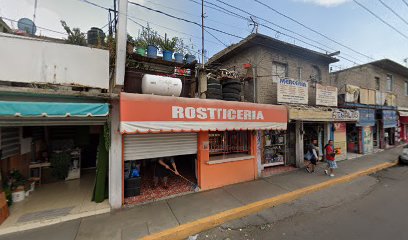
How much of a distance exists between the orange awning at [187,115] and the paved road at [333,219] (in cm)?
299

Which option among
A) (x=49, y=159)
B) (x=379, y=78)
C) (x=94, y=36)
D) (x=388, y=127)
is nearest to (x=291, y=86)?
(x=94, y=36)

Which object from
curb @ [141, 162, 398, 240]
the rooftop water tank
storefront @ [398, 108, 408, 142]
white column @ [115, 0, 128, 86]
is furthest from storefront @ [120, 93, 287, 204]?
storefront @ [398, 108, 408, 142]

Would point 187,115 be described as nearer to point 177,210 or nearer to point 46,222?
point 177,210

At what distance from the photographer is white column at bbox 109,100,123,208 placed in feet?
17.7

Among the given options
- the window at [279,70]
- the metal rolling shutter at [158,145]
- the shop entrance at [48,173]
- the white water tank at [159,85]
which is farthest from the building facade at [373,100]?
the shop entrance at [48,173]

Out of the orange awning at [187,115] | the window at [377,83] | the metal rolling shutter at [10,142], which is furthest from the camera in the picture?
the window at [377,83]

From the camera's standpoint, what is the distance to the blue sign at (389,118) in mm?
14856

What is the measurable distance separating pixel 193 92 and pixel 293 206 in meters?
5.36

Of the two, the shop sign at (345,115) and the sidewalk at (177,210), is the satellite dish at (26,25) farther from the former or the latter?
the shop sign at (345,115)

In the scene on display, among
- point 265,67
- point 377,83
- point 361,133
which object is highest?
point 377,83

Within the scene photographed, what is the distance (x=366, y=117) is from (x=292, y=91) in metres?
8.77

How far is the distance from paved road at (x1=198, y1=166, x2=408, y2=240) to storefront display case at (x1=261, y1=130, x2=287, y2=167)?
290 centimetres

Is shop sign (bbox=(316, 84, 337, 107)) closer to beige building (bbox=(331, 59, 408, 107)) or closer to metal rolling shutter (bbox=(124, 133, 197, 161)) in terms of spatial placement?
beige building (bbox=(331, 59, 408, 107))

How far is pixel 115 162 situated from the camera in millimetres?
5410
